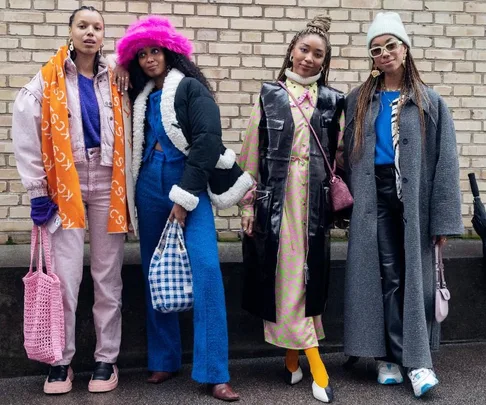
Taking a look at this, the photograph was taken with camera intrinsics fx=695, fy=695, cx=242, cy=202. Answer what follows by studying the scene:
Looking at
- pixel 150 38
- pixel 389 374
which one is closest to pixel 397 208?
pixel 389 374

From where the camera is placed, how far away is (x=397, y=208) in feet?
12.2

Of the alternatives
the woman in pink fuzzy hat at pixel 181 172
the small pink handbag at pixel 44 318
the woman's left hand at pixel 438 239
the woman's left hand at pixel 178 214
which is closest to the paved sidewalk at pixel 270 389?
the woman in pink fuzzy hat at pixel 181 172

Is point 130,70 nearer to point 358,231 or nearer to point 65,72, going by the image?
point 65,72

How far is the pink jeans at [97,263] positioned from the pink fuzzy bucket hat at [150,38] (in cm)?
55

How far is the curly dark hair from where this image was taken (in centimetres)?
368

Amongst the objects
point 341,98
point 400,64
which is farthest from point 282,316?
point 400,64

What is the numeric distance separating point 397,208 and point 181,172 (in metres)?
1.17

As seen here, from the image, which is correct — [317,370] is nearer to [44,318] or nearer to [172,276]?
[172,276]

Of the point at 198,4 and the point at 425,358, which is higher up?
the point at 198,4

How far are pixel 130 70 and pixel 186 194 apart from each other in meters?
0.83

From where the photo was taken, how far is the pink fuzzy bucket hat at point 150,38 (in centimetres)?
356

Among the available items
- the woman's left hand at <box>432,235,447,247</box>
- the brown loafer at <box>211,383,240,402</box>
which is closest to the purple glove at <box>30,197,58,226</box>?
the brown loafer at <box>211,383,240,402</box>

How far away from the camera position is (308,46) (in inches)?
145

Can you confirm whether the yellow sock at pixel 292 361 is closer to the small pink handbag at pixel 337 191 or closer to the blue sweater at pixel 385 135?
the small pink handbag at pixel 337 191
